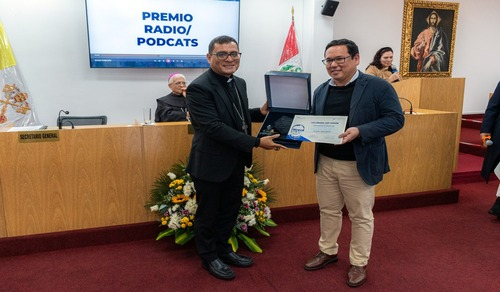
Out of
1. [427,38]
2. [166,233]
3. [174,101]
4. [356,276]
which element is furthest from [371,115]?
[427,38]

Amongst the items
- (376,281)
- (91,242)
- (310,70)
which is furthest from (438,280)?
(310,70)

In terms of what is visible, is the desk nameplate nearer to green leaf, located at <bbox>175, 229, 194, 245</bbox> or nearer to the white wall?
green leaf, located at <bbox>175, 229, 194, 245</bbox>

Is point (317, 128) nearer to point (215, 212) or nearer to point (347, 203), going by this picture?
point (347, 203)

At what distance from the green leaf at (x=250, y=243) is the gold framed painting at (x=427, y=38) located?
432 centimetres

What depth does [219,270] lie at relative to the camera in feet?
8.14

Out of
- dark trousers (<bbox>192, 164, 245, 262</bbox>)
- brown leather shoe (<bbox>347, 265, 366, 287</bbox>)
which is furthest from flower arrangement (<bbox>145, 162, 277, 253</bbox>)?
brown leather shoe (<bbox>347, 265, 366, 287</bbox>)

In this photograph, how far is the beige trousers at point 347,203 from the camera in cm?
234

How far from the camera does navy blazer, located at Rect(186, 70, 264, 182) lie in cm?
224

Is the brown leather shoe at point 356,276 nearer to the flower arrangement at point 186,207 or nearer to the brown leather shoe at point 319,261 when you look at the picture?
the brown leather shoe at point 319,261

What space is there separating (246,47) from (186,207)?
297 centimetres

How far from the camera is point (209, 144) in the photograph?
2312mm

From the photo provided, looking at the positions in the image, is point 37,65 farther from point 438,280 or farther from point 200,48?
point 438,280

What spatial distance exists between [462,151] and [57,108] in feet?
17.0

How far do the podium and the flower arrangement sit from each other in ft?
7.70
